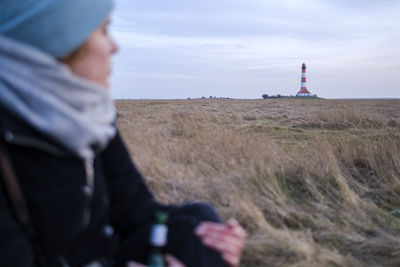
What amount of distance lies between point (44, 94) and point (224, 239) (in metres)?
0.81

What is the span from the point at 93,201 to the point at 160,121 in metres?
7.11

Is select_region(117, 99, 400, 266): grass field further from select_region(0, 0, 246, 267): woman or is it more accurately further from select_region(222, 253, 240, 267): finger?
select_region(0, 0, 246, 267): woman

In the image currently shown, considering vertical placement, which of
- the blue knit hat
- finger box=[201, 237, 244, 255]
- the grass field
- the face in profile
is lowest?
the grass field

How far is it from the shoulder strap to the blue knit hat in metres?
0.30

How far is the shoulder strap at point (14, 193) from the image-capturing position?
103cm

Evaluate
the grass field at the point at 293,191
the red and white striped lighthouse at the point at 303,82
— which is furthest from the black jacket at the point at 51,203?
the red and white striped lighthouse at the point at 303,82

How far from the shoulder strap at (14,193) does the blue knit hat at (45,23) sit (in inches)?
11.7

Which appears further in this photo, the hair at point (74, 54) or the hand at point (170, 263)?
the hand at point (170, 263)

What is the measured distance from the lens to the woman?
106 cm

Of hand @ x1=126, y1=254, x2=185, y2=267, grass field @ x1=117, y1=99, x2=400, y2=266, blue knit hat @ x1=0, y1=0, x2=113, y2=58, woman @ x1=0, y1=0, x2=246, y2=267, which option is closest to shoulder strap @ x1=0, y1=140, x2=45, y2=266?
woman @ x1=0, y1=0, x2=246, y2=267

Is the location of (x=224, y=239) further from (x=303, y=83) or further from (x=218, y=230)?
(x=303, y=83)

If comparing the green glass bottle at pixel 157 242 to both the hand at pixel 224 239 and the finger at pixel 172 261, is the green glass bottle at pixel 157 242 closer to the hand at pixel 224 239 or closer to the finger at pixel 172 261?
the finger at pixel 172 261

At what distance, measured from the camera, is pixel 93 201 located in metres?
1.30

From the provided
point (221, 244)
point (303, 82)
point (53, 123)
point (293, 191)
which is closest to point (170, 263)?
point (221, 244)
